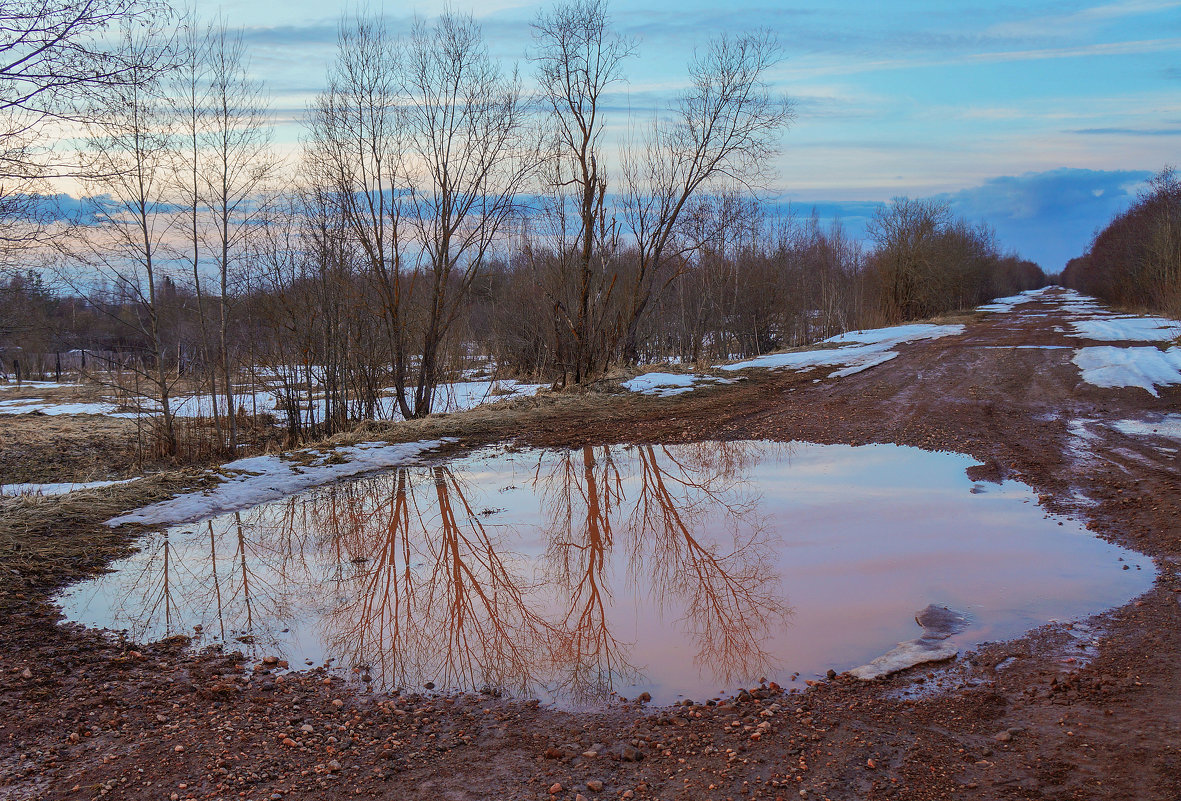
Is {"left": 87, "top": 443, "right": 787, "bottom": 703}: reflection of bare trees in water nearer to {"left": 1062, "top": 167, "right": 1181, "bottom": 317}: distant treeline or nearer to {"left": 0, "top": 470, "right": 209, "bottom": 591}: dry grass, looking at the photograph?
{"left": 0, "top": 470, "right": 209, "bottom": 591}: dry grass

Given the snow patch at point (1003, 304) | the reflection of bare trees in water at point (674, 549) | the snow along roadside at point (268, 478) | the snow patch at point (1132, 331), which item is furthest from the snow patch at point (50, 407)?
the snow patch at point (1003, 304)

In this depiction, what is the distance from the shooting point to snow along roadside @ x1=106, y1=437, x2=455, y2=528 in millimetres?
7332

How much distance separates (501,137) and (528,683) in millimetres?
13565

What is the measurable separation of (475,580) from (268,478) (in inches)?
170

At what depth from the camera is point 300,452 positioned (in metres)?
9.90

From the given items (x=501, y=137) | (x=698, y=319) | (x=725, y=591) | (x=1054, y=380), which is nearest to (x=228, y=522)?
(x=725, y=591)

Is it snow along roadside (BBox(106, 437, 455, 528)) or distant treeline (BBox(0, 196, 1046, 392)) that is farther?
distant treeline (BBox(0, 196, 1046, 392))

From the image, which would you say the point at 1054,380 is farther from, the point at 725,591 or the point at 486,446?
the point at 725,591

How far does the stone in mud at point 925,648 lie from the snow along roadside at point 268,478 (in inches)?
261

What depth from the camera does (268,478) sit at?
8625 millimetres

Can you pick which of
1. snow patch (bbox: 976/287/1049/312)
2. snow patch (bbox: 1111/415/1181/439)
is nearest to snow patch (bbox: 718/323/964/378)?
snow patch (bbox: 1111/415/1181/439)

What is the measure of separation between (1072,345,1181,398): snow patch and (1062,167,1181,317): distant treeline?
12929 millimetres

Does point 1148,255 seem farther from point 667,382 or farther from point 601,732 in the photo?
point 601,732

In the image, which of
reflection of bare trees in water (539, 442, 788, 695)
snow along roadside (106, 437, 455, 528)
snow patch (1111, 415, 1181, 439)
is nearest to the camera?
reflection of bare trees in water (539, 442, 788, 695)
